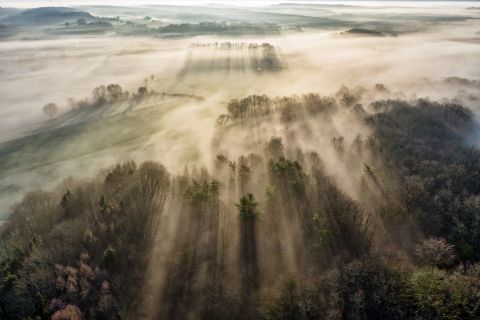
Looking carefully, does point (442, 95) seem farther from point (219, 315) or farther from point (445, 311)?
point (219, 315)

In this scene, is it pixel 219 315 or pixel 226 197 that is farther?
pixel 226 197

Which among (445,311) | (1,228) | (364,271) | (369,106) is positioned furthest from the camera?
(369,106)

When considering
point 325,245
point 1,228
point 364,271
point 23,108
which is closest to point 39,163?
point 1,228

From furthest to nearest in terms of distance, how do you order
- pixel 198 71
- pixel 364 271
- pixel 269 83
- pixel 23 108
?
pixel 198 71 < pixel 269 83 < pixel 23 108 < pixel 364 271

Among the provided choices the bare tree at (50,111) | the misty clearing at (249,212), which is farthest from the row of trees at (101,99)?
the misty clearing at (249,212)

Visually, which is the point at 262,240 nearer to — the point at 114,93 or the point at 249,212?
the point at 249,212

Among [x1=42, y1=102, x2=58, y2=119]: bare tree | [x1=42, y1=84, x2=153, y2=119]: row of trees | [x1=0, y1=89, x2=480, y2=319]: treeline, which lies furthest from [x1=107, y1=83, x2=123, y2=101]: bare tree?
[x1=0, y1=89, x2=480, y2=319]: treeline

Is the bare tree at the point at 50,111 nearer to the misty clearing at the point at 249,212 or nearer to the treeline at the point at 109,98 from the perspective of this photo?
the treeline at the point at 109,98

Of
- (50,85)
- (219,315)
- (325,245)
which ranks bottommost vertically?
(219,315)

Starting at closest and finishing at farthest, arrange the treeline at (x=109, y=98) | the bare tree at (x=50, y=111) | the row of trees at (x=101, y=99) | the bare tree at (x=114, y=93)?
the bare tree at (x=50, y=111) < the row of trees at (x=101, y=99) < the treeline at (x=109, y=98) < the bare tree at (x=114, y=93)
